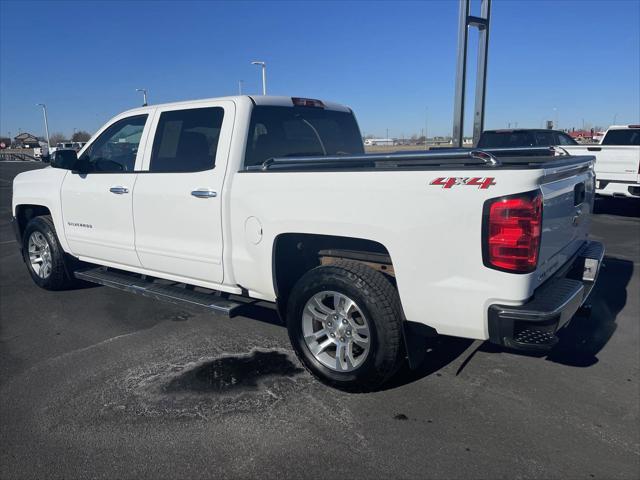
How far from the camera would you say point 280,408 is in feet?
11.0

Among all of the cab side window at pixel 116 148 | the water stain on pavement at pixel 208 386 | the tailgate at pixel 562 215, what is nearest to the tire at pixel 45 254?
the cab side window at pixel 116 148

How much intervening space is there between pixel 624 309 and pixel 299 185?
3882 millimetres

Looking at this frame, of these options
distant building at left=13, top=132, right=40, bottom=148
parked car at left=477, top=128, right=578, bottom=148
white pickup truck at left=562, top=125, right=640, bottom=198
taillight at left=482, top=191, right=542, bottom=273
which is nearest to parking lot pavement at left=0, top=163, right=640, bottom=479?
taillight at left=482, top=191, right=542, bottom=273

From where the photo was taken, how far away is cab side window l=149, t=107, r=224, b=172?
14.0ft

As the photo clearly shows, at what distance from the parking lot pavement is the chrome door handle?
131cm

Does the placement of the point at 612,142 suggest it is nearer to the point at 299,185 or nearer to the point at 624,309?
the point at 624,309

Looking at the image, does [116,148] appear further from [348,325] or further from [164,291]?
[348,325]

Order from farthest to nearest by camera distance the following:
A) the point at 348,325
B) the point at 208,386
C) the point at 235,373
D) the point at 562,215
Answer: the point at 235,373 → the point at 208,386 → the point at 348,325 → the point at 562,215

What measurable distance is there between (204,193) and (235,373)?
4.70 feet

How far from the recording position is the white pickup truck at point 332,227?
2.83m

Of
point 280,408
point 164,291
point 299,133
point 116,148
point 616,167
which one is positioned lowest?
point 280,408

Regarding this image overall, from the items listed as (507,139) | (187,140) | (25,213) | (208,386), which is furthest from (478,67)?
(208,386)

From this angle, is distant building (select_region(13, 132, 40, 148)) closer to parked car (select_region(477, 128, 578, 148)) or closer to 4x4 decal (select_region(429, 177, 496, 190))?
parked car (select_region(477, 128, 578, 148))

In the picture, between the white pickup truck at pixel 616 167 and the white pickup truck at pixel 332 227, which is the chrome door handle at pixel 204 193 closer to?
the white pickup truck at pixel 332 227
